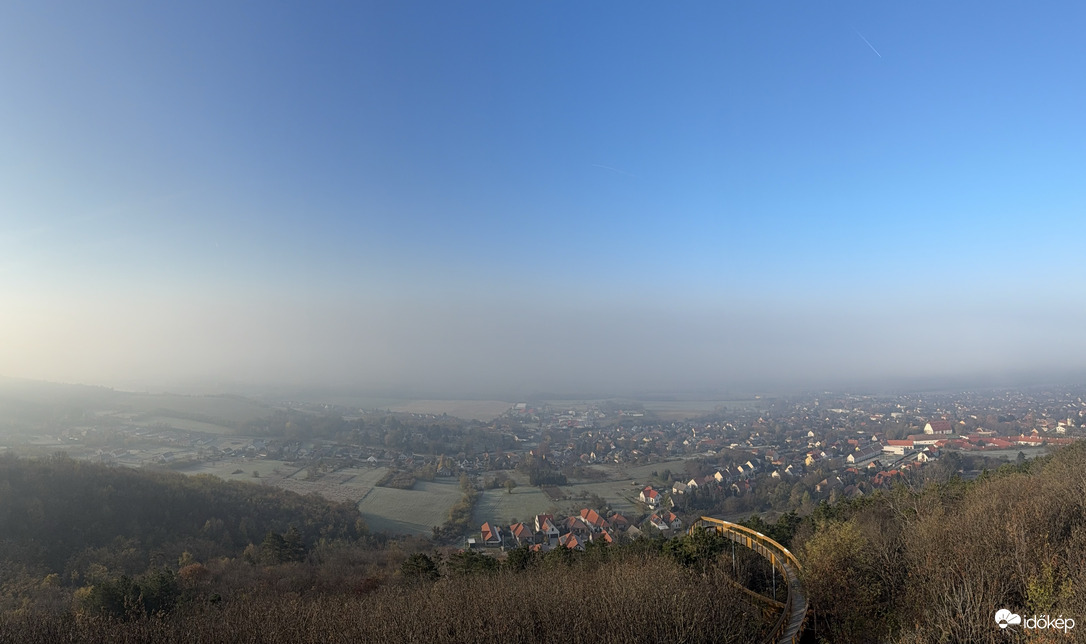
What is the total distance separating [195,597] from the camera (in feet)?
34.4

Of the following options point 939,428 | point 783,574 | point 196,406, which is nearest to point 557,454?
point 783,574

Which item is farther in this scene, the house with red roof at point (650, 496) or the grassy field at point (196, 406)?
the grassy field at point (196, 406)

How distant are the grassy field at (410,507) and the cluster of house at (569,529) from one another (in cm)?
320

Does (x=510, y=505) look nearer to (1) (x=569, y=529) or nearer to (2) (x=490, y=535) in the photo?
(2) (x=490, y=535)

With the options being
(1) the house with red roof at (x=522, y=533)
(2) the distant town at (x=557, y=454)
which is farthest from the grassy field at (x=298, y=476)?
(1) the house with red roof at (x=522, y=533)

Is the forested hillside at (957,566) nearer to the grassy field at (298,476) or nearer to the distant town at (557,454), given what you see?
the distant town at (557,454)

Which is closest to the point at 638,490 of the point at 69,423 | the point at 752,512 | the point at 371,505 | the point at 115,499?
the point at 752,512

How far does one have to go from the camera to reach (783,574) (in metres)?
11.4

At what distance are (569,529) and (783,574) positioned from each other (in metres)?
10.4

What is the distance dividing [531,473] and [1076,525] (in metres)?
26.9

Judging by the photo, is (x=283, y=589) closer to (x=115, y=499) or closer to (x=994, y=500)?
(x=115, y=499)

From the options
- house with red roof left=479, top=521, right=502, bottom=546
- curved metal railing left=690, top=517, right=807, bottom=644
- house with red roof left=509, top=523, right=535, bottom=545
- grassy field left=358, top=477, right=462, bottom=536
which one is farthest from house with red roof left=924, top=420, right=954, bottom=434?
grassy field left=358, top=477, right=462, bottom=536

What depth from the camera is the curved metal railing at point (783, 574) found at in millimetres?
8359

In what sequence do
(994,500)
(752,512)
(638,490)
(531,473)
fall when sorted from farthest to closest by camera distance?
(531,473), (638,490), (752,512), (994,500)
